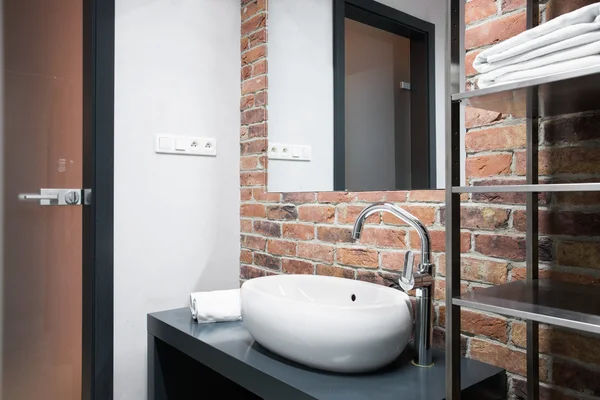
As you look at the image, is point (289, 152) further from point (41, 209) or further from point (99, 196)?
point (41, 209)

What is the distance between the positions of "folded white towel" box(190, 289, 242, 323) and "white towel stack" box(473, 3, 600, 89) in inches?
43.1

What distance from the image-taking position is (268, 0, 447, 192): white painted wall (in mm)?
1779

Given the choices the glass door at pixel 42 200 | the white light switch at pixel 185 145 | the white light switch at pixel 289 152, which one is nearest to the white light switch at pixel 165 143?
the white light switch at pixel 185 145

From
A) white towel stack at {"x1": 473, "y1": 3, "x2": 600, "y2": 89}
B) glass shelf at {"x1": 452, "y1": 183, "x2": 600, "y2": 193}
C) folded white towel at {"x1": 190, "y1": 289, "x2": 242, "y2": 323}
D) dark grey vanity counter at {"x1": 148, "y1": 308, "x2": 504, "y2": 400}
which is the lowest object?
dark grey vanity counter at {"x1": 148, "y1": 308, "x2": 504, "y2": 400}

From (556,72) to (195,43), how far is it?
60.5 inches

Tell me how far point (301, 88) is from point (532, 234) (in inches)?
43.6

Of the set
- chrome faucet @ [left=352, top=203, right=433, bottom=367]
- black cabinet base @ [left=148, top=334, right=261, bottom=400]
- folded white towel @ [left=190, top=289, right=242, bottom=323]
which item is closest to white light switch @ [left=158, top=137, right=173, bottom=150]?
folded white towel @ [left=190, top=289, right=242, bottom=323]

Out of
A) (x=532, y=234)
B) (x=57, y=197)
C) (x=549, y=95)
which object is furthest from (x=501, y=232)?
(x=57, y=197)

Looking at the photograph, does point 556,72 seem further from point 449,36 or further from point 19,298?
point 19,298

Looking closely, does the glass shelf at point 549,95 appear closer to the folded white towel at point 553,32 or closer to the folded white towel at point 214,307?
the folded white towel at point 553,32

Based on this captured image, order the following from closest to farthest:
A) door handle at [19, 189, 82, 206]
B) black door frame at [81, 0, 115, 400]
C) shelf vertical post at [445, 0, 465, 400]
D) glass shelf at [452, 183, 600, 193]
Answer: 1. glass shelf at [452, 183, 600, 193]
2. shelf vertical post at [445, 0, 465, 400]
3. black door frame at [81, 0, 115, 400]
4. door handle at [19, 189, 82, 206]

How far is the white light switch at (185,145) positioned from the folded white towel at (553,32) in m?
1.33

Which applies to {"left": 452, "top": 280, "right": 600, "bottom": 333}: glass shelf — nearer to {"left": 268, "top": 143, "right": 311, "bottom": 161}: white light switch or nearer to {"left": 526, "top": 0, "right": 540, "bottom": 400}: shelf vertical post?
{"left": 526, "top": 0, "right": 540, "bottom": 400}: shelf vertical post

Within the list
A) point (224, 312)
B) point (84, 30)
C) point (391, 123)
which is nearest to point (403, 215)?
point (391, 123)
